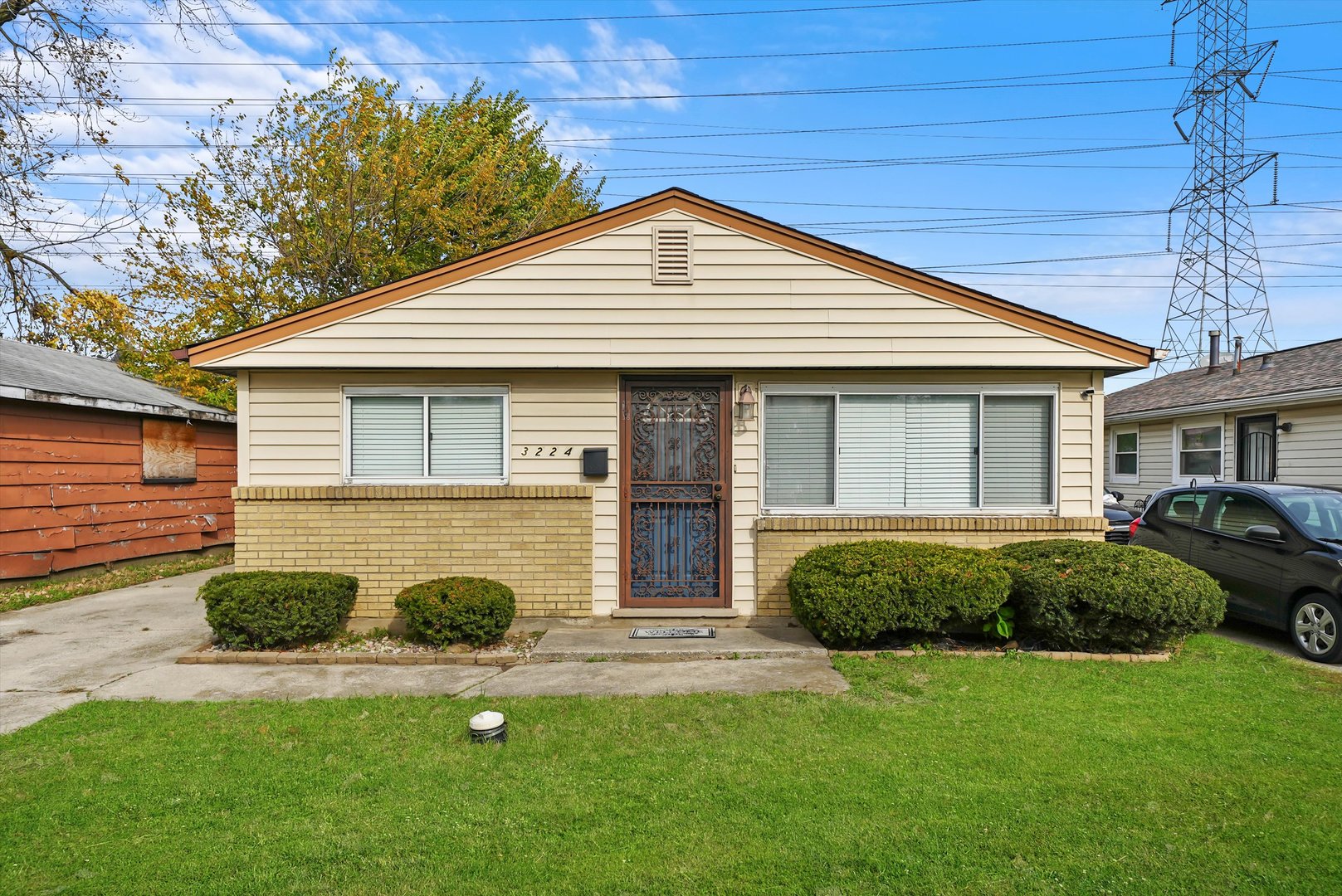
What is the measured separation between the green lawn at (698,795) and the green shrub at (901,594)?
0.87 meters

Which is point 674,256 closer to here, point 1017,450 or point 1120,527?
point 1017,450

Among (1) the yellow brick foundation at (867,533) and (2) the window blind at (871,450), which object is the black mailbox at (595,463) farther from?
(2) the window blind at (871,450)

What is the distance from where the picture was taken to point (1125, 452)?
57.6 ft

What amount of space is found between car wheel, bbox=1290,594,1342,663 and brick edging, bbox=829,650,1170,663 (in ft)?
4.92

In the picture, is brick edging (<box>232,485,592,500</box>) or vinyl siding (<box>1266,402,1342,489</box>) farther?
vinyl siding (<box>1266,402,1342,489</box>)

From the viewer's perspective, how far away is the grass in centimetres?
941

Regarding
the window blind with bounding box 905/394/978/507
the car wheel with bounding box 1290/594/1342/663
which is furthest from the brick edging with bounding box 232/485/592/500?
the car wheel with bounding box 1290/594/1342/663

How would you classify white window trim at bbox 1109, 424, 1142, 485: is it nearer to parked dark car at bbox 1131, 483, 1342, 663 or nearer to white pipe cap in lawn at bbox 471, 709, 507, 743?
parked dark car at bbox 1131, 483, 1342, 663

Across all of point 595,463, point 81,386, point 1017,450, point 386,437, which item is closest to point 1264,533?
point 1017,450

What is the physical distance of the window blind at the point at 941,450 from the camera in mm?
7625

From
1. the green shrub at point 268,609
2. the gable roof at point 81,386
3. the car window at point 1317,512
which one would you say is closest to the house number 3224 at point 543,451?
the green shrub at point 268,609

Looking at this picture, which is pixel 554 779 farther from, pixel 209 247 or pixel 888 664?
pixel 209 247

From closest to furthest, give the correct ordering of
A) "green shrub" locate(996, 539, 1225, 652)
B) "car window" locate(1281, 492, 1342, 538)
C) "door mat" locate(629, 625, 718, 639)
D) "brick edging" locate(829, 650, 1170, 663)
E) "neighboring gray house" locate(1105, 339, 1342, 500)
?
"green shrub" locate(996, 539, 1225, 652) → "brick edging" locate(829, 650, 1170, 663) → "door mat" locate(629, 625, 718, 639) → "car window" locate(1281, 492, 1342, 538) → "neighboring gray house" locate(1105, 339, 1342, 500)

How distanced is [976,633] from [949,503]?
4.65 feet
